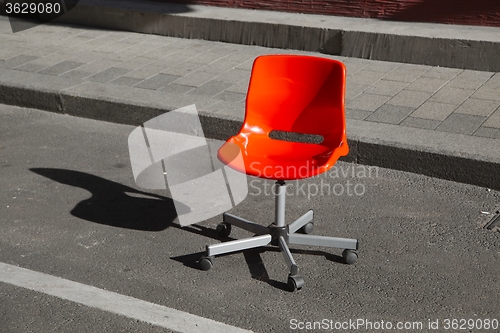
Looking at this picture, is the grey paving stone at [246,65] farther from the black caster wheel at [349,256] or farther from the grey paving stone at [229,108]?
the black caster wheel at [349,256]

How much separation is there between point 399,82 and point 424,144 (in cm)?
162

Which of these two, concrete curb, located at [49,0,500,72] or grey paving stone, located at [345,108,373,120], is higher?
concrete curb, located at [49,0,500,72]

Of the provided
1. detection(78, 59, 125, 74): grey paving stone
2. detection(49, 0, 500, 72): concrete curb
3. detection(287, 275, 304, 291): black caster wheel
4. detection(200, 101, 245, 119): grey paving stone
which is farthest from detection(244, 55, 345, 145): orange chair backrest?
detection(78, 59, 125, 74): grey paving stone

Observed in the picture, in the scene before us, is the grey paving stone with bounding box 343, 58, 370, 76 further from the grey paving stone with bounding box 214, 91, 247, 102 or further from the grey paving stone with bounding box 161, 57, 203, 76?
the grey paving stone with bounding box 161, 57, 203, 76

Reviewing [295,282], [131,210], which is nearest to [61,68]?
[131,210]

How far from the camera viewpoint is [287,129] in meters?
4.48

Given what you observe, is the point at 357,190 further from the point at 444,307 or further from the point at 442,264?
the point at 444,307

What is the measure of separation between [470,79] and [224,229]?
11.1 ft

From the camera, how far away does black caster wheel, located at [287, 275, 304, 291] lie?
3.88m

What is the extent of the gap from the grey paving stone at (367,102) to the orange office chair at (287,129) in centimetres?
186

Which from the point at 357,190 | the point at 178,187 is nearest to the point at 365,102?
the point at 357,190

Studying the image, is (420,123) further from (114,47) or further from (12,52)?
(12,52)

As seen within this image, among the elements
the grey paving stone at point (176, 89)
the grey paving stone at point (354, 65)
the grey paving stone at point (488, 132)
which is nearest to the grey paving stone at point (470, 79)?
the grey paving stone at point (354, 65)

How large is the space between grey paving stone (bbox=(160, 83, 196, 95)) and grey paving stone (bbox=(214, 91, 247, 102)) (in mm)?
343
